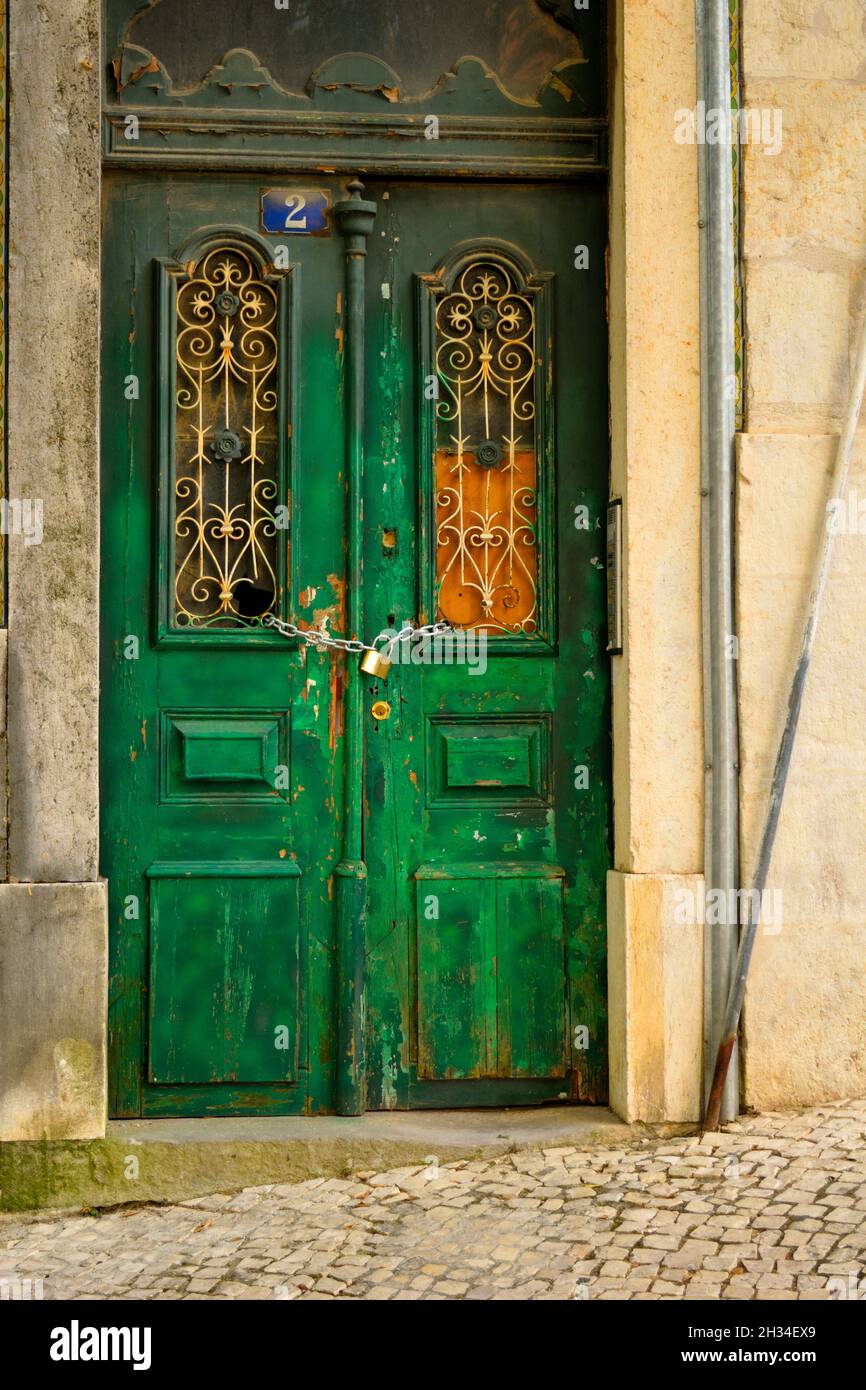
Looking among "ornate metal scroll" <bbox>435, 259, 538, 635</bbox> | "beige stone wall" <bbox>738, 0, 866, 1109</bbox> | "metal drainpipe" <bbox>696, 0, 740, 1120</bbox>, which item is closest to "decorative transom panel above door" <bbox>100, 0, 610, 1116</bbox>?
"ornate metal scroll" <bbox>435, 259, 538, 635</bbox>

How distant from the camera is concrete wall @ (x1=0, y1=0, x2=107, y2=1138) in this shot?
473 cm

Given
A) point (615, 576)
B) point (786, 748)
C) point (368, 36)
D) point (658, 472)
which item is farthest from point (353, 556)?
point (368, 36)

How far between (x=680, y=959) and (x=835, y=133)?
109 inches

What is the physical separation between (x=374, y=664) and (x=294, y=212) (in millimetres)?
1539

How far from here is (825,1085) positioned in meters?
4.95

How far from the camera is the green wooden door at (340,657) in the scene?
5008 millimetres

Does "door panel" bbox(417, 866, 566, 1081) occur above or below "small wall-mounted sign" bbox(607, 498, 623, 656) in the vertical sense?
below

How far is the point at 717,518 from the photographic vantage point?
4.96 metres

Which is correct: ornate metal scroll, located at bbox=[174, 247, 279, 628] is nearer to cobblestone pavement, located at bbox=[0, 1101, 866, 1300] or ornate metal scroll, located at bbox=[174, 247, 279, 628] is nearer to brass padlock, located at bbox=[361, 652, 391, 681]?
brass padlock, located at bbox=[361, 652, 391, 681]

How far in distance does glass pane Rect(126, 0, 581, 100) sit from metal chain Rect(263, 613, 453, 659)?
1790mm

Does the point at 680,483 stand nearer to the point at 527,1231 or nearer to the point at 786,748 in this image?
the point at 786,748

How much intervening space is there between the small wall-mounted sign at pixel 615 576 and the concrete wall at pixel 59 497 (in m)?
1.68

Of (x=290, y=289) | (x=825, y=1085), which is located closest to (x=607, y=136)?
(x=290, y=289)

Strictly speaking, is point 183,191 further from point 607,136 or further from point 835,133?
point 835,133
